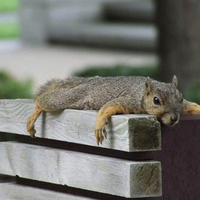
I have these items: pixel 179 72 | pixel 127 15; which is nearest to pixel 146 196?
pixel 179 72

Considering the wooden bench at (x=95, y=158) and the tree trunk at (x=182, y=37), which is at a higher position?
the wooden bench at (x=95, y=158)

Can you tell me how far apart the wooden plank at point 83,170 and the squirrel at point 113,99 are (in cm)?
13

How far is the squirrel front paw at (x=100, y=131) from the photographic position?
3.63 metres

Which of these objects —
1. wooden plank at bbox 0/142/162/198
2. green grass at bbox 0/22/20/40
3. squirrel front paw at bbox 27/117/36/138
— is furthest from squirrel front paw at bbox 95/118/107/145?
green grass at bbox 0/22/20/40

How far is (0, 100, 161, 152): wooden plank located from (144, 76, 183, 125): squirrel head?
209mm

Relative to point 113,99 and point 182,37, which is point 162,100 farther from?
point 182,37

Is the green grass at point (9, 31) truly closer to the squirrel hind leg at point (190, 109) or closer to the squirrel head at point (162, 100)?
the squirrel hind leg at point (190, 109)

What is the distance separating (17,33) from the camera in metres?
18.3

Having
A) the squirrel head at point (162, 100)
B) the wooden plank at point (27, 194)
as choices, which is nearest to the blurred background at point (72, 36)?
the wooden plank at point (27, 194)

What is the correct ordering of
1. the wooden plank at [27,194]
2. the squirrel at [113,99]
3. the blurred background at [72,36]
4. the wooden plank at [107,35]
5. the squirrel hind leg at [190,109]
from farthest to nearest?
the wooden plank at [107,35]
the blurred background at [72,36]
the squirrel hind leg at [190,109]
the wooden plank at [27,194]
the squirrel at [113,99]

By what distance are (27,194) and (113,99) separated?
0.62 metres

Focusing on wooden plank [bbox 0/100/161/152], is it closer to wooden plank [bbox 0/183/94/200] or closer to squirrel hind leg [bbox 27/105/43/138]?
squirrel hind leg [bbox 27/105/43/138]

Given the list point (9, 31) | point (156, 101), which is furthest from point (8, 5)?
point (156, 101)

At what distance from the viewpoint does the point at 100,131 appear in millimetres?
3627
